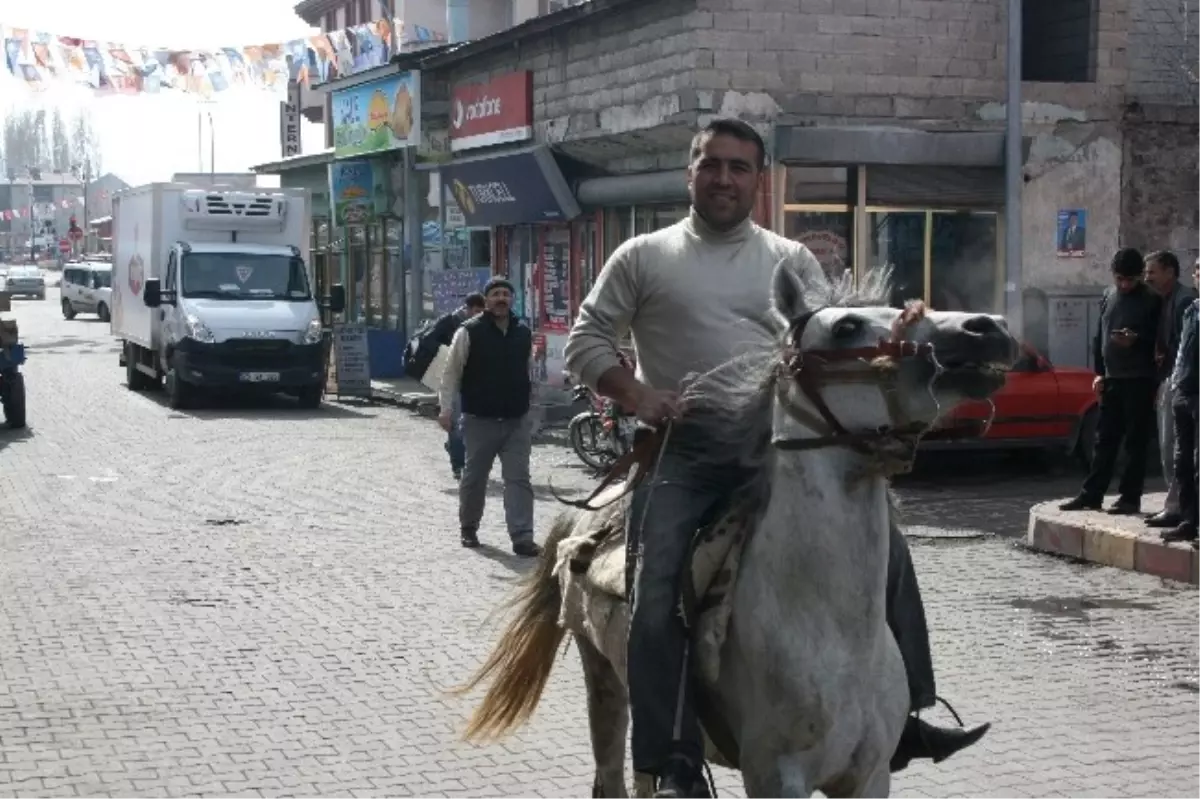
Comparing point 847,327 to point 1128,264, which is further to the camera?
point 1128,264

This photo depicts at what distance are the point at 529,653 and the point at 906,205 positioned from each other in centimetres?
1559

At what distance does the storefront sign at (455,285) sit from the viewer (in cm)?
2542

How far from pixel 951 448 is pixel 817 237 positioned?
12.8 feet

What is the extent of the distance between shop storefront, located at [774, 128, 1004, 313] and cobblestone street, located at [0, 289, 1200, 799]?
3701 millimetres

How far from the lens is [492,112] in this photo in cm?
2712

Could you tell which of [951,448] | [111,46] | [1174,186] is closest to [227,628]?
[951,448]

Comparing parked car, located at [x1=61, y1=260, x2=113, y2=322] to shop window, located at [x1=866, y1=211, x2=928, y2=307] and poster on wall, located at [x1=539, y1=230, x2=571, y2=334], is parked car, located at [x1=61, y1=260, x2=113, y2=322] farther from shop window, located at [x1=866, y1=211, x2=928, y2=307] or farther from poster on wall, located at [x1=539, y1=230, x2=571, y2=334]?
shop window, located at [x1=866, y1=211, x2=928, y2=307]

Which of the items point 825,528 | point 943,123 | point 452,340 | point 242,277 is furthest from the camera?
point 242,277

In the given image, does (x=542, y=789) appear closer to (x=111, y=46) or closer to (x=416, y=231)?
(x=416, y=231)

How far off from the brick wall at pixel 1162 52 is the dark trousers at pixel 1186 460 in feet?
32.9

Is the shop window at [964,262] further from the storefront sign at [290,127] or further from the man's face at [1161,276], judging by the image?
the storefront sign at [290,127]

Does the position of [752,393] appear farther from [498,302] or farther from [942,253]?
[942,253]

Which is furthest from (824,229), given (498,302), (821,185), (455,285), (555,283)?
(498,302)

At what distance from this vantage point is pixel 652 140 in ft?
72.3
